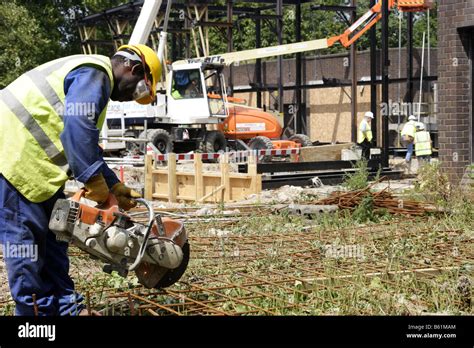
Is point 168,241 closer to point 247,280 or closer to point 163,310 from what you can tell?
point 163,310

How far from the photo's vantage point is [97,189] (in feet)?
16.0

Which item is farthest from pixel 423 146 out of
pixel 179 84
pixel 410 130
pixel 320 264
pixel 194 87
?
pixel 320 264

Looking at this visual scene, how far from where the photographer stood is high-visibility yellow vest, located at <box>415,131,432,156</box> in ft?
72.1

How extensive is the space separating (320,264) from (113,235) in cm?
324

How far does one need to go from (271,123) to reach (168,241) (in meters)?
20.0

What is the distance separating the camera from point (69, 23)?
114ft

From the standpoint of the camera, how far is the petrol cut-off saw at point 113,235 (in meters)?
4.87

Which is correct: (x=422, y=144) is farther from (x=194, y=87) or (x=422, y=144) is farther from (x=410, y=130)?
(x=194, y=87)

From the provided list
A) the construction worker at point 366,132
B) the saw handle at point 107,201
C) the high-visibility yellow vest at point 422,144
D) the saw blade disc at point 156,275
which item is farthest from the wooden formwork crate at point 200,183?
the saw handle at point 107,201

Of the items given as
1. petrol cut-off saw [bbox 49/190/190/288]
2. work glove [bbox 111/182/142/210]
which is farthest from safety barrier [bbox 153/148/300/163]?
petrol cut-off saw [bbox 49/190/190/288]

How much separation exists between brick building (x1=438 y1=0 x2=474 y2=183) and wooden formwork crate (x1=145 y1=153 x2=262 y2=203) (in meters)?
3.47

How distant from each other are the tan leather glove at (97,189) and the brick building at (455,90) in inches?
392

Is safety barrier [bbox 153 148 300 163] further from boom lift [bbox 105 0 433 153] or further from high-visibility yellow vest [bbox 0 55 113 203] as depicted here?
high-visibility yellow vest [bbox 0 55 113 203]

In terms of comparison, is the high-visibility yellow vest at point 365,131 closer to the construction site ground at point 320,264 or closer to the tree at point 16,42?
the construction site ground at point 320,264
